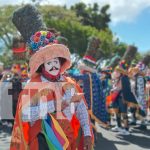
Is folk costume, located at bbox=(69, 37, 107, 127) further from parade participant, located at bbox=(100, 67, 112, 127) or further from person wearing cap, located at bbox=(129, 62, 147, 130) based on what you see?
parade participant, located at bbox=(100, 67, 112, 127)

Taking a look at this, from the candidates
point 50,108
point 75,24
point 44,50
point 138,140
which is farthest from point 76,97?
point 75,24

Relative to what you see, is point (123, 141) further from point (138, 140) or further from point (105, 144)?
point (105, 144)

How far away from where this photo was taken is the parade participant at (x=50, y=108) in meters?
4.17

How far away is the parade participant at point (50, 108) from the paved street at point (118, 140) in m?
3.72

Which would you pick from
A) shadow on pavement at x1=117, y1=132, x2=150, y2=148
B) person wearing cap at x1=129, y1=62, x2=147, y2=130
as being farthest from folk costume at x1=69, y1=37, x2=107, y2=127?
person wearing cap at x1=129, y1=62, x2=147, y2=130

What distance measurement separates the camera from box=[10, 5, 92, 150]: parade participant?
13.7 ft

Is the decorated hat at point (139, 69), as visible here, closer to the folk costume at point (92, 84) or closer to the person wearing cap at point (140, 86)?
the person wearing cap at point (140, 86)

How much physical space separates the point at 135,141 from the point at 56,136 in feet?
15.9

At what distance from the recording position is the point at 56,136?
13.7 feet

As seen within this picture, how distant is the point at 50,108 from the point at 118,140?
4.87 m

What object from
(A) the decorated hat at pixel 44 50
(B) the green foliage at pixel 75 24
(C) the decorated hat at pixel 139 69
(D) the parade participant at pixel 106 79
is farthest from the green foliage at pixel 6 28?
(A) the decorated hat at pixel 44 50

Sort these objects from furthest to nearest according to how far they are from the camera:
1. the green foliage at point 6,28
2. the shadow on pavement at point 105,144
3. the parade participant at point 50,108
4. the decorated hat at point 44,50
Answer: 1. the green foliage at point 6,28
2. the shadow on pavement at point 105,144
3. the decorated hat at point 44,50
4. the parade participant at point 50,108

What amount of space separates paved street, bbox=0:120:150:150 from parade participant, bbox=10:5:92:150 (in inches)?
146

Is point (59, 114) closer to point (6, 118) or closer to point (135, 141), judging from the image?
point (135, 141)
